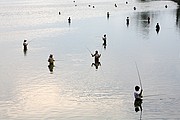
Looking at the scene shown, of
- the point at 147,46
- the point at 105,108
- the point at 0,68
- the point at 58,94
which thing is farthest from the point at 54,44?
the point at 105,108

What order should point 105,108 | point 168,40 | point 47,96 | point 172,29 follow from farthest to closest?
point 172,29, point 168,40, point 47,96, point 105,108

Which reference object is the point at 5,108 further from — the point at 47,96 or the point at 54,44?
the point at 54,44

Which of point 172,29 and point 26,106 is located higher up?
point 172,29

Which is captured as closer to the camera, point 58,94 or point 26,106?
point 26,106

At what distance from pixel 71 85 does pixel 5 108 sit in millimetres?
6984

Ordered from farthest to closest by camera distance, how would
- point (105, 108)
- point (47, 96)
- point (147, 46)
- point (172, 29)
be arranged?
point (172, 29) < point (147, 46) < point (47, 96) < point (105, 108)

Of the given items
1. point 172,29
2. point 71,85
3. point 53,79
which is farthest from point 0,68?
point 172,29

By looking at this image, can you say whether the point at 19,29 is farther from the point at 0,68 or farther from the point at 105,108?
the point at 105,108

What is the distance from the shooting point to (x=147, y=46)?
5062 centimetres

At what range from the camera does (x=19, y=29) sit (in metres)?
78.6

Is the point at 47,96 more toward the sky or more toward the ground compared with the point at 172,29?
more toward the ground

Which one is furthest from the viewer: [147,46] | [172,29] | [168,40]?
[172,29]

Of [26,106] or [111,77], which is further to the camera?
[111,77]

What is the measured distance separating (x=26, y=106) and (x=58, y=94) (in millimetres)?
3298
